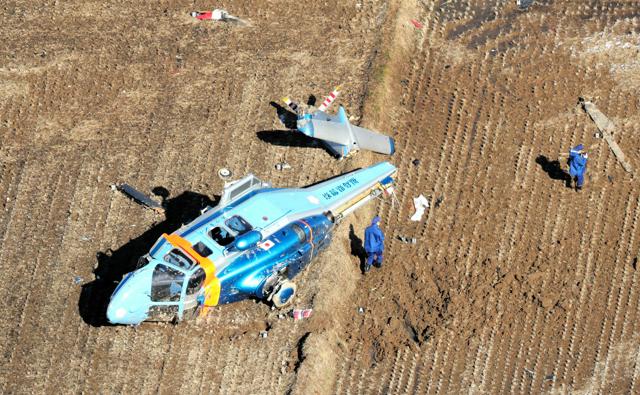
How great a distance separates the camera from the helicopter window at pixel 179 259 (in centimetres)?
1786

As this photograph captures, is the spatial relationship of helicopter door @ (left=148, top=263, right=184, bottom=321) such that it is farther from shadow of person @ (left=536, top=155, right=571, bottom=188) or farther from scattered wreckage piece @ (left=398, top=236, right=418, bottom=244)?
shadow of person @ (left=536, top=155, right=571, bottom=188)

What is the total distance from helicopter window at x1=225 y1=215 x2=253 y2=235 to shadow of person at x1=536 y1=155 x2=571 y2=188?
8368 millimetres

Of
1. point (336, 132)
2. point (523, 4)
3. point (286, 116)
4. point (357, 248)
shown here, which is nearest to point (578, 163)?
point (357, 248)

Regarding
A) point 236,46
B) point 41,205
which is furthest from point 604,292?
point 41,205

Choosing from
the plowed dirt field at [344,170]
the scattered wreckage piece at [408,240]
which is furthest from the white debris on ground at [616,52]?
the scattered wreckage piece at [408,240]

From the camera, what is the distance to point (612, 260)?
21656mm

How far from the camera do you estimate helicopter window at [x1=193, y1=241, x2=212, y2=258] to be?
18.0 m

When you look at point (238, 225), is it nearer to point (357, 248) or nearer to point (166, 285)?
point (166, 285)

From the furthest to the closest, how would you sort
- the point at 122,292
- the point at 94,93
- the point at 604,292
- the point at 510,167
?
1. the point at 94,93
2. the point at 510,167
3. the point at 604,292
4. the point at 122,292

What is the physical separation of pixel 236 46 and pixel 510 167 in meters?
8.23

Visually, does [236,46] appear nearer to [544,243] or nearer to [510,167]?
[510,167]

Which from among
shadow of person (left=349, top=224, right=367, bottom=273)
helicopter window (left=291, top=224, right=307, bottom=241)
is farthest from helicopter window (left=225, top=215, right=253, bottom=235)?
shadow of person (left=349, top=224, right=367, bottom=273)

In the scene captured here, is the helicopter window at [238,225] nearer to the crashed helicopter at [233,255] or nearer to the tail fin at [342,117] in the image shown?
the crashed helicopter at [233,255]

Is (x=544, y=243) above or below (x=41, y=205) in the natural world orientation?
above
